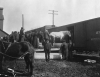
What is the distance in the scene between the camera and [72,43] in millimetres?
15961

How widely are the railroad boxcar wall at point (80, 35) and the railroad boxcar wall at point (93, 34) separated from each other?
0.61 metres

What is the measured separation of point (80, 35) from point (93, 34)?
1.76 m

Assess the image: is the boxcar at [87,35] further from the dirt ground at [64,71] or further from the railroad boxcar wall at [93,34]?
the dirt ground at [64,71]

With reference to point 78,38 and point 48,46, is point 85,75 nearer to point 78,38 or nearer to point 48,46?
point 48,46

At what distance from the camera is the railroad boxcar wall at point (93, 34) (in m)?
12.9

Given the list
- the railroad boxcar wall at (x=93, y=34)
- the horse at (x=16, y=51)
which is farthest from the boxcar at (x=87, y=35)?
the horse at (x=16, y=51)

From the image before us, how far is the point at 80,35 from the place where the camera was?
15.0 meters

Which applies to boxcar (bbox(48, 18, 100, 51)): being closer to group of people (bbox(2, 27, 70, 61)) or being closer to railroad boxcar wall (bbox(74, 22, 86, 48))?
railroad boxcar wall (bbox(74, 22, 86, 48))

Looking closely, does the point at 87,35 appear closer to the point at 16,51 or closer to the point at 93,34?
the point at 93,34

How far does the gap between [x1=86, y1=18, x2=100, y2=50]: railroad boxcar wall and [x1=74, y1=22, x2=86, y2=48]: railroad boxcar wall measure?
61cm

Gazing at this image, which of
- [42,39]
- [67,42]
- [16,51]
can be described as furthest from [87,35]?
[16,51]

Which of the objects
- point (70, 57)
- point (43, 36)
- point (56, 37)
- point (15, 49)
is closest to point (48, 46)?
point (43, 36)

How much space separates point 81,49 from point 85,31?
180 centimetres

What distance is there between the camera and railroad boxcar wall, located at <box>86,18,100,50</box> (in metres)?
12.9
